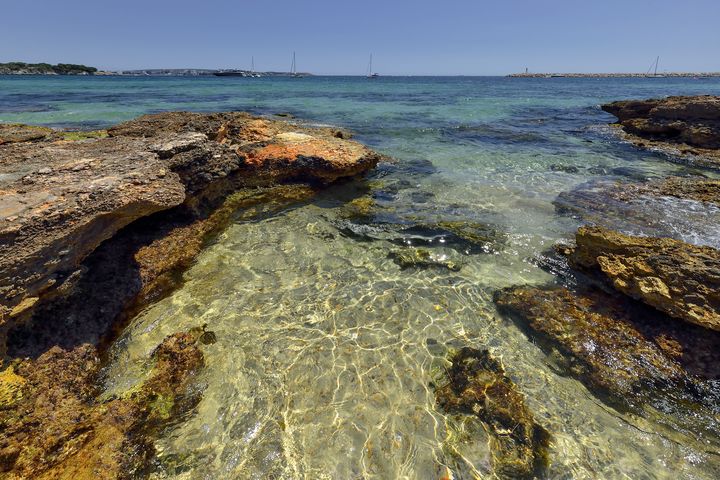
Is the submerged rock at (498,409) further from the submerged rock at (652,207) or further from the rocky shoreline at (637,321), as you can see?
the submerged rock at (652,207)

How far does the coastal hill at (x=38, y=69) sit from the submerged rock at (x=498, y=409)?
388 ft

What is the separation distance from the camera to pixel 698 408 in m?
3.38

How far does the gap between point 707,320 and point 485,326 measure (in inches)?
91.6

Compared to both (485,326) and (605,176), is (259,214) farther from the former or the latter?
(605,176)

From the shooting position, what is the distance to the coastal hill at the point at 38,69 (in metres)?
82.7

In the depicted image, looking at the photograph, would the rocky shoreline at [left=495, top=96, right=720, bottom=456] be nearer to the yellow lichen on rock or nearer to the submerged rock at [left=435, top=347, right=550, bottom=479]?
the submerged rock at [left=435, top=347, right=550, bottom=479]

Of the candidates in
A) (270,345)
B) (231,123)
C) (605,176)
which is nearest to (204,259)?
(270,345)

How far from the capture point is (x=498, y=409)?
340cm

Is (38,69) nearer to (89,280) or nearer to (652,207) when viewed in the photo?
(89,280)

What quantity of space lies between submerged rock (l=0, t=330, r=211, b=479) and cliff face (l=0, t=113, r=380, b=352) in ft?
2.27

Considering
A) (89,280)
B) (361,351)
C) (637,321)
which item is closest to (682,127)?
(637,321)

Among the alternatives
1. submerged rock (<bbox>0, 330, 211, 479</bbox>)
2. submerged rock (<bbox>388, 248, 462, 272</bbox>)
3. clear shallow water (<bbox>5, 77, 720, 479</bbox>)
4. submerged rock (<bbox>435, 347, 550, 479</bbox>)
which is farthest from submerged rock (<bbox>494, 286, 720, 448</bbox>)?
submerged rock (<bbox>0, 330, 211, 479</bbox>)

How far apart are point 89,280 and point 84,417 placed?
1916mm

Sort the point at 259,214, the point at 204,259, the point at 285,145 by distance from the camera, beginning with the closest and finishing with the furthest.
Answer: the point at 204,259 → the point at 259,214 → the point at 285,145
